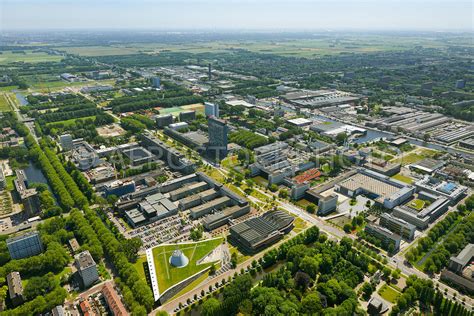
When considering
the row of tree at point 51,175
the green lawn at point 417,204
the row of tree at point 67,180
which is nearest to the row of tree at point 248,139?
the green lawn at point 417,204

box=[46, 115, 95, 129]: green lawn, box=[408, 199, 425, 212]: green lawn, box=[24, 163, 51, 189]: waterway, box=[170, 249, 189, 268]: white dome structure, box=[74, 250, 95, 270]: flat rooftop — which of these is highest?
box=[46, 115, 95, 129]: green lawn

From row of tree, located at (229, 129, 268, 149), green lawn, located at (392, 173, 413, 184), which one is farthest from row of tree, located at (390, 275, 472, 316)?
row of tree, located at (229, 129, 268, 149)

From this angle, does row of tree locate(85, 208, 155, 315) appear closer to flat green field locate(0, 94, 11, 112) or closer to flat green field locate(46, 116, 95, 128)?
flat green field locate(46, 116, 95, 128)

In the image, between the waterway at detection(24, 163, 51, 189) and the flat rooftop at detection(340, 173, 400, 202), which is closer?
the flat rooftop at detection(340, 173, 400, 202)

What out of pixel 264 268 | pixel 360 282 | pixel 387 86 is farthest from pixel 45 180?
pixel 387 86

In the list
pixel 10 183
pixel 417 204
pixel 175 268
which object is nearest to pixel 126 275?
pixel 175 268

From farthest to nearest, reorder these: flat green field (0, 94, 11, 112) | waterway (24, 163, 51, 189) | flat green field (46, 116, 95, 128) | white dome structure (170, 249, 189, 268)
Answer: flat green field (0, 94, 11, 112) → flat green field (46, 116, 95, 128) → waterway (24, 163, 51, 189) → white dome structure (170, 249, 189, 268)
